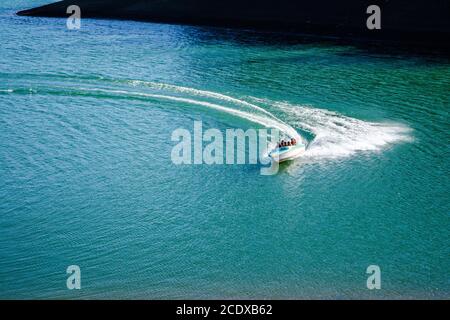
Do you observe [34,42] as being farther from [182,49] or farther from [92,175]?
[92,175]

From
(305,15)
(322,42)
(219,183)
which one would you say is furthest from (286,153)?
(305,15)

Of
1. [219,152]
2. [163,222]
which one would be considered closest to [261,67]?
[219,152]

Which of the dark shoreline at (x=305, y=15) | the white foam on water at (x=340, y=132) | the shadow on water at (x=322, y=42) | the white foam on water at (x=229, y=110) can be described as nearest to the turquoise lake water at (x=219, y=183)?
the white foam on water at (x=340, y=132)

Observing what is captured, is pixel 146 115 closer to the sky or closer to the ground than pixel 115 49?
closer to the ground

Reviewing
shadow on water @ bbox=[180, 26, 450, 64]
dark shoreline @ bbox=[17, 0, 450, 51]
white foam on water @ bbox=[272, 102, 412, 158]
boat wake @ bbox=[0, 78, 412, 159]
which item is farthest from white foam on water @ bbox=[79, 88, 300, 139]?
dark shoreline @ bbox=[17, 0, 450, 51]

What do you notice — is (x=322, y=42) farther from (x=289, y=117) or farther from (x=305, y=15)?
(x=289, y=117)

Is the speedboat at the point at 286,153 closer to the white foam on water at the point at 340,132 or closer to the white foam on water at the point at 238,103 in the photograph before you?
the white foam on water at the point at 340,132
